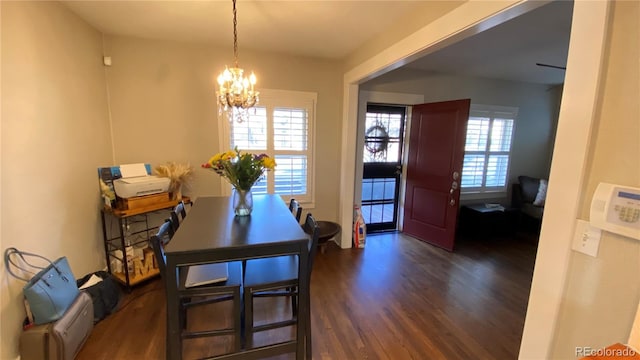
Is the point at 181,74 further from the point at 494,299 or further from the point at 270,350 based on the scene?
the point at 494,299

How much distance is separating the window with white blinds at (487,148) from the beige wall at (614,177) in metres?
3.51

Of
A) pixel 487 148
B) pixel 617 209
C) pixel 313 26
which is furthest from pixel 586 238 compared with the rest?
pixel 487 148

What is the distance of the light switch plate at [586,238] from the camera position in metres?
1.01

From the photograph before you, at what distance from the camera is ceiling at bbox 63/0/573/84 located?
2132 millimetres

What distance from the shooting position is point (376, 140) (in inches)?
159

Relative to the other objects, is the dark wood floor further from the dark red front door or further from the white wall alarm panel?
the white wall alarm panel

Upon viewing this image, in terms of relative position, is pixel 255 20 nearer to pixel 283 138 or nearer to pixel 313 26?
pixel 313 26

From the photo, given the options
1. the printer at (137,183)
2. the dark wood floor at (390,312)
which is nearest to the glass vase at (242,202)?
the dark wood floor at (390,312)

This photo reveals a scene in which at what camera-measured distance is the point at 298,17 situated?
232 centimetres

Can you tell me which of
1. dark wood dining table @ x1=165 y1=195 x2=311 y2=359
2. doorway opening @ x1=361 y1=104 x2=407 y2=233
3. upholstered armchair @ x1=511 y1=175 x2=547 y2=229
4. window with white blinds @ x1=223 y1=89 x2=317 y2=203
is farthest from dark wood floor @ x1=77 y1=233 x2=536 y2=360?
upholstered armchair @ x1=511 y1=175 x2=547 y2=229

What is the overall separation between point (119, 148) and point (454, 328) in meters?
3.75

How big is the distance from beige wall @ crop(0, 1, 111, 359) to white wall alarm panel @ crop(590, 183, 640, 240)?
3021 millimetres

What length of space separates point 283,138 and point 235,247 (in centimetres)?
222

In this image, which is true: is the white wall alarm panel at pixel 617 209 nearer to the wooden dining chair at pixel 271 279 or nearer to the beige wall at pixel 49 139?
the wooden dining chair at pixel 271 279
